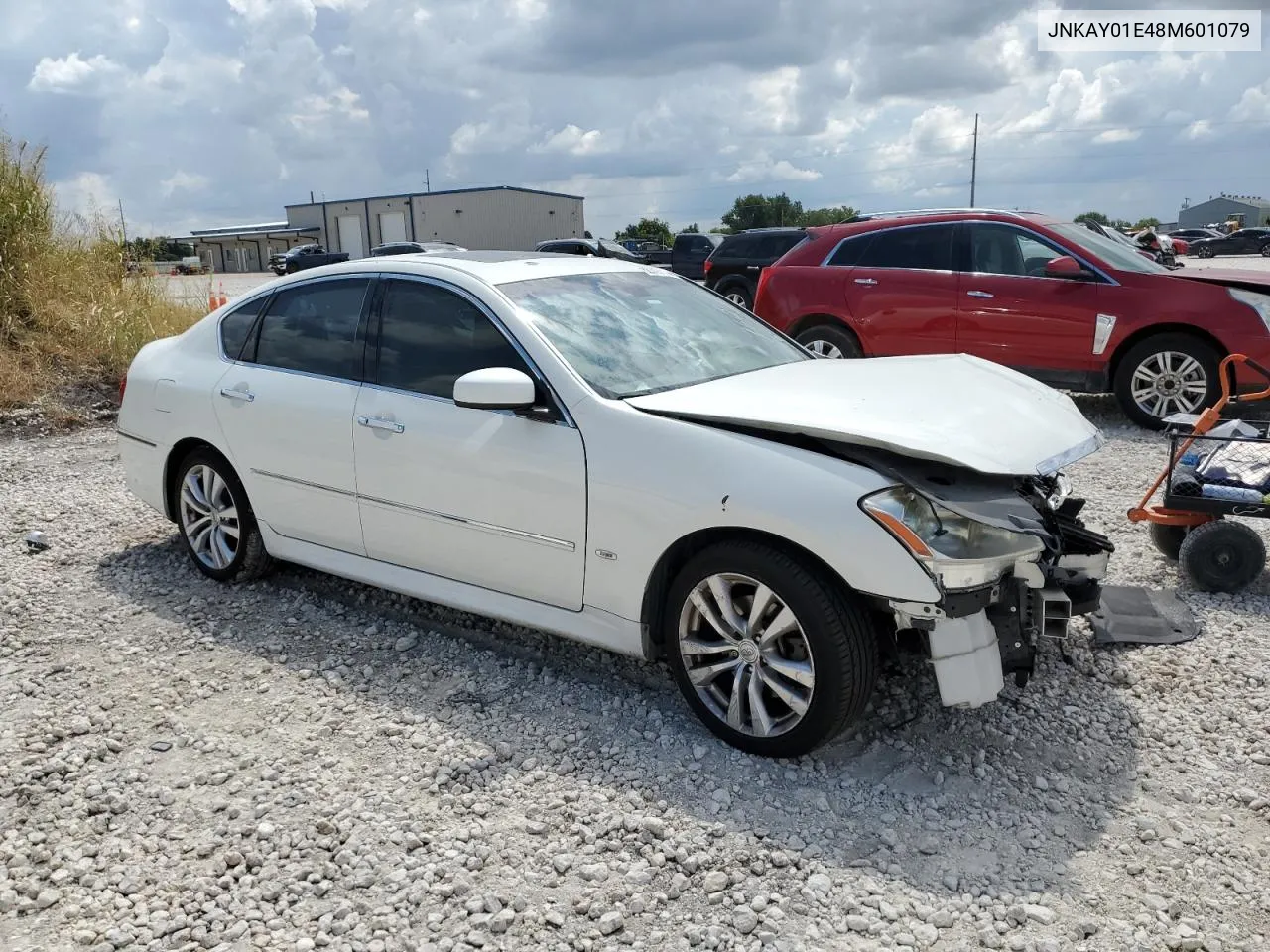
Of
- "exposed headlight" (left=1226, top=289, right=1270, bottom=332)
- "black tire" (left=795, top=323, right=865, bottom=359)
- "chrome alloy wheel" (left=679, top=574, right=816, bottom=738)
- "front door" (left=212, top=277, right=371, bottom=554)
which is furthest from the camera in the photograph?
"black tire" (left=795, top=323, right=865, bottom=359)


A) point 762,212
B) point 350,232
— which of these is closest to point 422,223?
point 350,232

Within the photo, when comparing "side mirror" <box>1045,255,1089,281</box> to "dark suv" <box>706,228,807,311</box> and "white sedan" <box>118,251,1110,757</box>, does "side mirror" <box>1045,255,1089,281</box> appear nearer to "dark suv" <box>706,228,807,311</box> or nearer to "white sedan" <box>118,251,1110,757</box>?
"white sedan" <box>118,251,1110,757</box>

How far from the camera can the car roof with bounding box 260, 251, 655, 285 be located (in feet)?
14.2

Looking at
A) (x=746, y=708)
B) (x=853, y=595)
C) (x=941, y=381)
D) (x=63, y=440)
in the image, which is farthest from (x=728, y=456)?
(x=63, y=440)

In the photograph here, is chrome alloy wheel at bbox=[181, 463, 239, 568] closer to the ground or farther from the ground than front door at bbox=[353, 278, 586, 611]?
closer to the ground

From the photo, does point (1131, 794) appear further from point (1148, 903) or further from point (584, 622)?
point (584, 622)

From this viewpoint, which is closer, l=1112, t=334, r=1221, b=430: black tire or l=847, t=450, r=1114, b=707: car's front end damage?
l=847, t=450, r=1114, b=707: car's front end damage

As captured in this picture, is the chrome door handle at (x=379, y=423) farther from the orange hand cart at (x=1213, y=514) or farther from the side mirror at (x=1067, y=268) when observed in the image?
the side mirror at (x=1067, y=268)

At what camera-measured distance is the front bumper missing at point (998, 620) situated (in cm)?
314

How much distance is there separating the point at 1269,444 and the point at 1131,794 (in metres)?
2.59

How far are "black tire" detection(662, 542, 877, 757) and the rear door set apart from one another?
20.0 ft

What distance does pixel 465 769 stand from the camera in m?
3.48

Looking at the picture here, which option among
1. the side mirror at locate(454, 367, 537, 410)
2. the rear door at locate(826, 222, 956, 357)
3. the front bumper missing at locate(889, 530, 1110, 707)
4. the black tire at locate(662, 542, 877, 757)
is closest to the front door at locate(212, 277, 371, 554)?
the side mirror at locate(454, 367, 537, 410)

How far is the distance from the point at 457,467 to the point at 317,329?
1258mm
